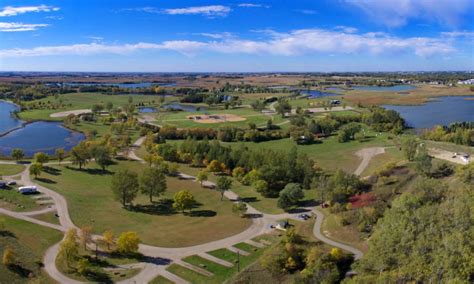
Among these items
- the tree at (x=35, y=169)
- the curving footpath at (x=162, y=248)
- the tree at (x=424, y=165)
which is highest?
the tree at (x=424, y=165)

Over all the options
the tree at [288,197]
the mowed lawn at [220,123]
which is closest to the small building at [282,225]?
the tree at [288,197]

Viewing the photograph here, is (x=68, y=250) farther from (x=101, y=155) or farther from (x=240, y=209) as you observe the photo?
(x=101, y=155)

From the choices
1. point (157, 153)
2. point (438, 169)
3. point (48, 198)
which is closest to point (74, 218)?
point (48, 198)

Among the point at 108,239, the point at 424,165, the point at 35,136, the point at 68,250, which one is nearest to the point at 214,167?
the point at 108,239

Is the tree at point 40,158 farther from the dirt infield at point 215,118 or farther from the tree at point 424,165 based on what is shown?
the tree at point 424,165

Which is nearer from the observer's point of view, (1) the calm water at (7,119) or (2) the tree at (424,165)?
(2) the tree at (424,165)

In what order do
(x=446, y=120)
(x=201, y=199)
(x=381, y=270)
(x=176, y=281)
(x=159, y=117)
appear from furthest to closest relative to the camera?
(x=159, y=117) → (x=446, y=120) → (x=201, y=199) → (x=176, y=281) → (x=381, y=270)

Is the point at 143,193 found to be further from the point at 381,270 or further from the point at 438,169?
the point at 438,169
